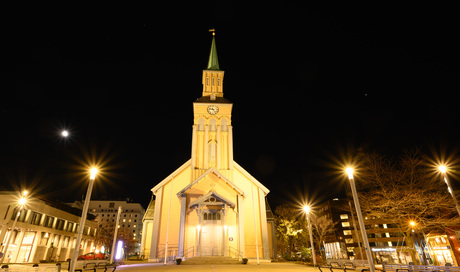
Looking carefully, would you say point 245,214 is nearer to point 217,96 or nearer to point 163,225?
point 163,225

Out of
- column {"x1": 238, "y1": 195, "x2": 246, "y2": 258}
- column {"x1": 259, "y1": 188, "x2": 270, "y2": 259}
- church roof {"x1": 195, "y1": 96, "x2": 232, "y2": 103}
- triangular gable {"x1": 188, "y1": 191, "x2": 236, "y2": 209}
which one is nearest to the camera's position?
column {"x1": 238, "y1": 195, "x2": 246, "y2": 258}

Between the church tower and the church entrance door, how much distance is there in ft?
19.1

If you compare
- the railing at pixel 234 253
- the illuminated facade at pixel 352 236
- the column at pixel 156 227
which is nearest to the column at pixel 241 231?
the railing at pixel 234 253

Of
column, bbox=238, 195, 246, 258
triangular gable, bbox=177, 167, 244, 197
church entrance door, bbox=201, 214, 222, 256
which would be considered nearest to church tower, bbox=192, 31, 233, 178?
triangular gable, bbox=177, 167, 244, 197

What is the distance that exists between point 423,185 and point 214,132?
68.8 ft

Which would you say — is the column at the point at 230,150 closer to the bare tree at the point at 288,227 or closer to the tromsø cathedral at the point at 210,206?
the tromsø cathedral at the point at 210,206

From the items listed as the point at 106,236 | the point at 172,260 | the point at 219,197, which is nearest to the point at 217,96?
the point at 219,197

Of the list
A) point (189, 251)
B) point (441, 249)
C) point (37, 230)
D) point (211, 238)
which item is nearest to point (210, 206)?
point (211, 238)

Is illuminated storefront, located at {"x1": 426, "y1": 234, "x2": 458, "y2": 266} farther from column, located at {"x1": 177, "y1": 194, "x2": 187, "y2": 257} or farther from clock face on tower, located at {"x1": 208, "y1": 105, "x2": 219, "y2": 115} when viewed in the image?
clock face on tower, located at {"x1": 208, "y1": 105, "x2": 219, "y2": 115}

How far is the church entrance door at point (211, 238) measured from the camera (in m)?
21.9

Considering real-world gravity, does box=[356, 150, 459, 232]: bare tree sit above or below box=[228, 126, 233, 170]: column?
below

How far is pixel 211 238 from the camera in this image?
73.5 ft

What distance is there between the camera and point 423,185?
20594mm

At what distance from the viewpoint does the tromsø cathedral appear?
22500 mm
